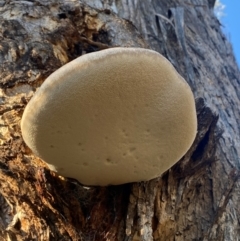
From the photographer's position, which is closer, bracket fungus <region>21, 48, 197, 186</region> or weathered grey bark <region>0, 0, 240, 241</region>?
bracket fungus <region>21, 48, 197, 186</region>

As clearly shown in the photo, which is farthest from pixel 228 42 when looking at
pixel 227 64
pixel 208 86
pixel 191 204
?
pixel 191 204

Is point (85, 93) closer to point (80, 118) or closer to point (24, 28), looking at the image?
point (80, 118)

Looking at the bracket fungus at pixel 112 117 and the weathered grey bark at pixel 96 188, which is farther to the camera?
the weathered grey bark at pixel 96 188

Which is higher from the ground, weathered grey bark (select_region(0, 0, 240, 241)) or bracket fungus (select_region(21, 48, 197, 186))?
bracket fungus (select_region(21, 48, 197, 186))

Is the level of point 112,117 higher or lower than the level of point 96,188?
higher

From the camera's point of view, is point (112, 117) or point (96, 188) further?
point (96, 188)

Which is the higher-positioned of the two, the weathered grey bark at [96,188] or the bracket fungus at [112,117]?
the bracket fungus at [112,117]
